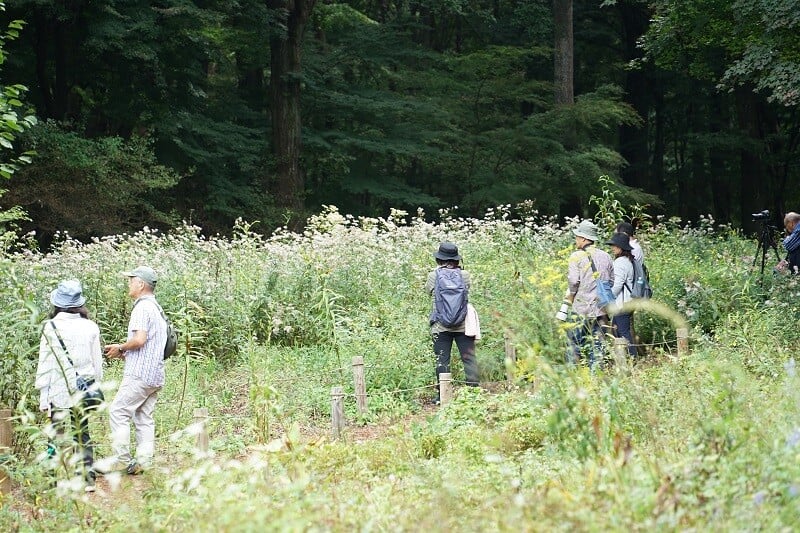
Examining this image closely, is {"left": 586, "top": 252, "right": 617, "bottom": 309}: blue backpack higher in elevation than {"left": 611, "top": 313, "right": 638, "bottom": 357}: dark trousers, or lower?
higher

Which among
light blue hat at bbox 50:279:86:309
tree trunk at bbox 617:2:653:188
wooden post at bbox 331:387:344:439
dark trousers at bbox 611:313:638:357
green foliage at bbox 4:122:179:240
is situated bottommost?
wooden post at bbox 331:387:344:439

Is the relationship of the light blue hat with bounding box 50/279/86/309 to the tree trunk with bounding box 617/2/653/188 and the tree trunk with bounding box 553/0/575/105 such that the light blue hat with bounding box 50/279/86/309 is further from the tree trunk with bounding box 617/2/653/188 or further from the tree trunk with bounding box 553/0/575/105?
the tree trunk with bounding box 617/2/653/188

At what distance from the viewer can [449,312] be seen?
9.35 meters

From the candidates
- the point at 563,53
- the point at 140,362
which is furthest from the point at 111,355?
the point at 563,53

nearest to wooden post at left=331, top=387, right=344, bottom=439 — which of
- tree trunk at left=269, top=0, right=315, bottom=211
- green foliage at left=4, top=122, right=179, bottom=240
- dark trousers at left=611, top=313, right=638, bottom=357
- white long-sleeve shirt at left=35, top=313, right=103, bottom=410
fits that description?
white long-sleeve shirt at left=35, top=313, right=103, bottom=410

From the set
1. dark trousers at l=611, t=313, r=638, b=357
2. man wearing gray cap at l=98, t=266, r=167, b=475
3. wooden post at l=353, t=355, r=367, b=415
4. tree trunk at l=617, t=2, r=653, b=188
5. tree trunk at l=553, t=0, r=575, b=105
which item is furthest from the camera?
tree trunk at l=617, t=2, r=653, b=188

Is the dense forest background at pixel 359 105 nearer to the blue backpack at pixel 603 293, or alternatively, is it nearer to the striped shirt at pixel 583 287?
the blue backpack at pixel 603 293

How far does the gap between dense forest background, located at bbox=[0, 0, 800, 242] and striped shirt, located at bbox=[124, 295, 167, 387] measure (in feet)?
34.8

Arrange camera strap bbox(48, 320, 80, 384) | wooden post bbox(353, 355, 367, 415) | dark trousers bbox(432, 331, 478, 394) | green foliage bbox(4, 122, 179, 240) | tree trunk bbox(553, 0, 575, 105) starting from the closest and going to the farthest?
camera strap bbox(48, 320, 80, 384) < wooden post bbox(353, 355, 367, 415) < dark trousers bbox(432, 331, 478, 394) < green foliage bbox(4, 122, 179, 240) < tree trunk bbox(553, 0, 575, 105)

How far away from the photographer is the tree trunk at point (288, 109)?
24.5 metres

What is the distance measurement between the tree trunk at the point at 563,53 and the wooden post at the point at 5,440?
21.6 m

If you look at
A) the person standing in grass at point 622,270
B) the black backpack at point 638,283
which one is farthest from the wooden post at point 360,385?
the black backpack at point 638,283

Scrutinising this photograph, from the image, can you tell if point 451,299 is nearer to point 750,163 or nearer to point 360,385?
point 360,385

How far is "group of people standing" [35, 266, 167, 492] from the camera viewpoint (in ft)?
22.6
